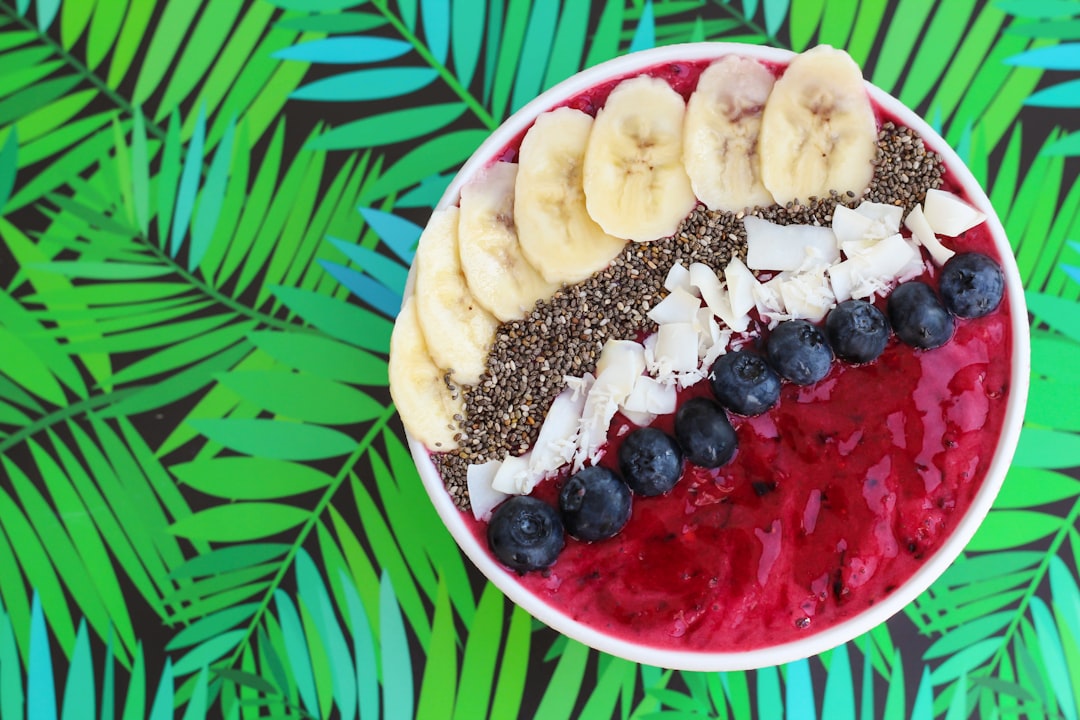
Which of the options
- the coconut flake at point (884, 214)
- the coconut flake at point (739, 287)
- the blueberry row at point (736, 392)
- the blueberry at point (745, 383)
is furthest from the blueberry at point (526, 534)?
the coconut flake at point (884, 214)

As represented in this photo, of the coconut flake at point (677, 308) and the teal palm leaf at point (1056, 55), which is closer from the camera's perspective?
the coconut flake at point (677, 308)

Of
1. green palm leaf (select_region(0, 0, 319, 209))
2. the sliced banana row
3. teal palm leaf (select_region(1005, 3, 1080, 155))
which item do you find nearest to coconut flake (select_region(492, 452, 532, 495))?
the sliced banana row

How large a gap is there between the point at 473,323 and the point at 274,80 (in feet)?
2.48

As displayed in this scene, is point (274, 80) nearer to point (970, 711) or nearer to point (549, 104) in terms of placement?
point (549, 104)

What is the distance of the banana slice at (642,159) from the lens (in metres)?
1.42

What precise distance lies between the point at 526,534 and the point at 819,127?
784 mm

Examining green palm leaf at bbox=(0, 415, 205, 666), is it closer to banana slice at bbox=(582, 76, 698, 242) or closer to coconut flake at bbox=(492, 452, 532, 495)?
coconut flake at bbox=(492, 452, 532, 495)

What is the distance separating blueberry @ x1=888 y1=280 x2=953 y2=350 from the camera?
4.49 feet

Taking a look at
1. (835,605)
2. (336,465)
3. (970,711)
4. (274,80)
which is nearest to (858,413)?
(835,605)

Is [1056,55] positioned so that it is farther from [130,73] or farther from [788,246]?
[130,73]

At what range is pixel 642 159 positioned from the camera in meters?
1.44

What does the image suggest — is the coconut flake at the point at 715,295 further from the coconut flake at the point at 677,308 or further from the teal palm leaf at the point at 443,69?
the teal palm leaf at the point at 443,69

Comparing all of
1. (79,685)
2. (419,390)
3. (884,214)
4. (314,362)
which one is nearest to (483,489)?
(419,390)

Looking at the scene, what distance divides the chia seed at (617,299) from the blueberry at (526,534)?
108 mm
